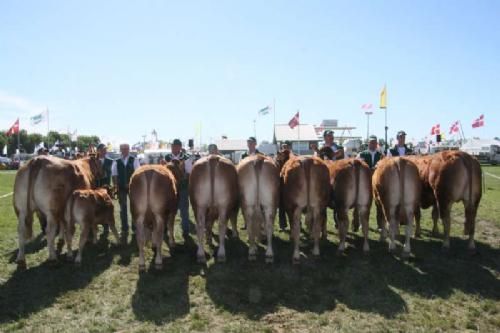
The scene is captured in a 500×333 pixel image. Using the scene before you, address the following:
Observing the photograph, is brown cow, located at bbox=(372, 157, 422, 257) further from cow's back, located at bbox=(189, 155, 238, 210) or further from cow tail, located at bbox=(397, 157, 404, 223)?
cow's back, located at bbox=(189, 155, 238, 210)

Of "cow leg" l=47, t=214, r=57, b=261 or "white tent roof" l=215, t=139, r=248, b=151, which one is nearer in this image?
"cow leg" l=47, t=214, r=57, b=261

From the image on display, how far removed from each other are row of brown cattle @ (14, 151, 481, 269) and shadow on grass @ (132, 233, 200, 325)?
1.07ft

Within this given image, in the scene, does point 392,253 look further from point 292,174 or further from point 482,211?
point 482,211

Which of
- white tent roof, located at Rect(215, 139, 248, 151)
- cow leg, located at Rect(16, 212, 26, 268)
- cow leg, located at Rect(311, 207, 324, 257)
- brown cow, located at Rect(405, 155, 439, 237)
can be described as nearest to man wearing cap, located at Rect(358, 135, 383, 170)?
A: brown cow, located at Rect(405, 155, 439, 237)

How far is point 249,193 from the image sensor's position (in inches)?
270

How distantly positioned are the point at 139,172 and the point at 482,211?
10.00m

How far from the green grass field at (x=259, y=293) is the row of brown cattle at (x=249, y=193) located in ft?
1.37

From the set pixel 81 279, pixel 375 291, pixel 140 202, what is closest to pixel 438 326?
pixel 375 291

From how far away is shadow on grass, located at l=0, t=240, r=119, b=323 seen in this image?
5.23 meters

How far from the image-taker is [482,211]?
455 inches

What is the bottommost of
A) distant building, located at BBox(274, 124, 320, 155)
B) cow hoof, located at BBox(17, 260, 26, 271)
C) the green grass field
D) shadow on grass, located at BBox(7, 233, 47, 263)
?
the green grass field

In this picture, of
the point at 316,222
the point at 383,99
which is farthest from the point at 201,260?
the point at 383,99

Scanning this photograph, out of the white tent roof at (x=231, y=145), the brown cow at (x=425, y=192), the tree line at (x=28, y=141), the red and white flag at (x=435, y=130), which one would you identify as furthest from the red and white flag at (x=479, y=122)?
the tree line at (x=28, y=141)

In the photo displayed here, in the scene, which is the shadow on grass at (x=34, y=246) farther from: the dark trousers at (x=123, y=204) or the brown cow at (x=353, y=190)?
the brown cow at (x=353, y=190)
